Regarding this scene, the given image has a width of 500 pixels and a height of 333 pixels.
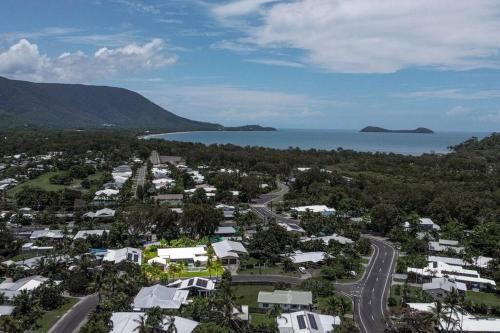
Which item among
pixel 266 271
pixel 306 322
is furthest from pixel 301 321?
pixel 266 271

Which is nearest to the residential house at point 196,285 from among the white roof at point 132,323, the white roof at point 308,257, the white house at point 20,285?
the white roof at point 132,323

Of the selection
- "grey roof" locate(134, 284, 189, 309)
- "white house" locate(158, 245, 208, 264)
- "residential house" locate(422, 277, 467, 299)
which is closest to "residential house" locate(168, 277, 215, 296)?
"grey roof" locate(134, 284, 189, 309)

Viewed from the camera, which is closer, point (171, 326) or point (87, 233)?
point (171, 326)

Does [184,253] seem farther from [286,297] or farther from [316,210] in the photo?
[316,210]

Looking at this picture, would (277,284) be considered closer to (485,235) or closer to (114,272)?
(114,272)

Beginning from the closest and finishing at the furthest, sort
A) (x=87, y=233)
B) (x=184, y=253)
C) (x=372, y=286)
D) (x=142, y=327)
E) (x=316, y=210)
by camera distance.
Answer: (x=142, y=327)
(x=372, y=286)
(x=184, y=253)
(x=87, y=233)
(x=316, y=210)

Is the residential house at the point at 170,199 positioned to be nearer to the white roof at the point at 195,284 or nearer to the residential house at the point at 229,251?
the residential house at the point at 229,251

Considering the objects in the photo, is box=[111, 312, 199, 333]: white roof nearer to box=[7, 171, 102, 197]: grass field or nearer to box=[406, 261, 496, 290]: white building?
box=[406, 261, 496, 290]: white building
